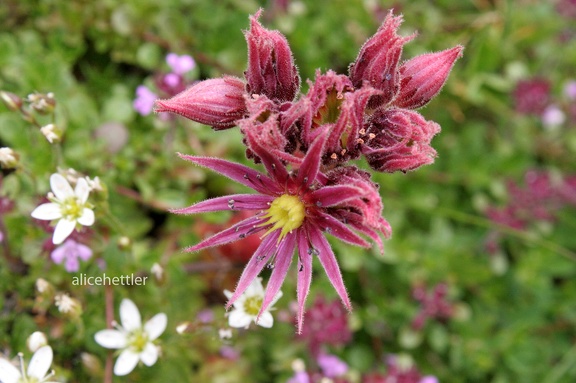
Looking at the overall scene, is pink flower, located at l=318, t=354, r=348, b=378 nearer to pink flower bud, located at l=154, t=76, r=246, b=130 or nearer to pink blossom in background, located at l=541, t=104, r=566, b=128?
pink flower bud, located at l=154, t=76, r=246, b=130

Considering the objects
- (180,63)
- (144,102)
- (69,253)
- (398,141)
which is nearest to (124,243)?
(69,253)

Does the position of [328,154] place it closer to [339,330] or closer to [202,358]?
[339,330]

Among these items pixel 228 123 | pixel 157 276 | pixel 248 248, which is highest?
pixel 228 123

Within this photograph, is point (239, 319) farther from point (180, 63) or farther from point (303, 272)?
point (180, 63)

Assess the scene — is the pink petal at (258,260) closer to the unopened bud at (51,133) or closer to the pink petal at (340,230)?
the pink petal at (340,230)


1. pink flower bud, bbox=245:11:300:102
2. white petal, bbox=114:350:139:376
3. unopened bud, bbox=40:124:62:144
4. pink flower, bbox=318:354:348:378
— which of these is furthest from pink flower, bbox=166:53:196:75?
pink flower, bbox=318:354:348:378

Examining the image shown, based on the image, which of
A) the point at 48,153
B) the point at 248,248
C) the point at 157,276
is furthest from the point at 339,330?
the point at 48,153
